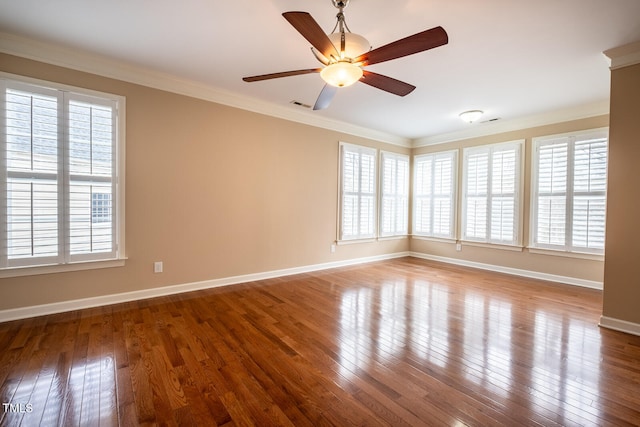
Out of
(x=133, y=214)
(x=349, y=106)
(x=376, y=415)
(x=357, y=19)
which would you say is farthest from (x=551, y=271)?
(x=133, y=214)

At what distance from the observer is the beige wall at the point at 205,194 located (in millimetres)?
3102

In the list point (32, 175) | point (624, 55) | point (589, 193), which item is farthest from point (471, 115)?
point (32, 175)

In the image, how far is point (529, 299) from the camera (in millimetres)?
3588

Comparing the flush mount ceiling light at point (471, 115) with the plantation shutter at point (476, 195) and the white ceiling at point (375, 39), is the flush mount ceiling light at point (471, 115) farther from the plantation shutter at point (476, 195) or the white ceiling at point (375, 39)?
the plantation shutter at point (476, 195)

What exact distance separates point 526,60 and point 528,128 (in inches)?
91.8

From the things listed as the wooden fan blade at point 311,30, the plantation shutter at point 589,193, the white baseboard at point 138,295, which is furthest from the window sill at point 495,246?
the wooden fan blade at point 311,30

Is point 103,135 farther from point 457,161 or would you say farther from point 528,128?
point 528,128

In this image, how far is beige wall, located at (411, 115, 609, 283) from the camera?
4133mm

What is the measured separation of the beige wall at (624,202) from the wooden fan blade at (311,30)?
2898mm

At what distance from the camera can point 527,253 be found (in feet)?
15.5

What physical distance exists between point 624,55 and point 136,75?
5029 millimetres

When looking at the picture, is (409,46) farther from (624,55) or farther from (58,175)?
(58,175)

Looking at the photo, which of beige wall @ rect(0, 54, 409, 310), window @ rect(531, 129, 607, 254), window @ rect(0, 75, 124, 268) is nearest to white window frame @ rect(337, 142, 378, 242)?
→ beige wall @ rect(0, 54, 409, 310)

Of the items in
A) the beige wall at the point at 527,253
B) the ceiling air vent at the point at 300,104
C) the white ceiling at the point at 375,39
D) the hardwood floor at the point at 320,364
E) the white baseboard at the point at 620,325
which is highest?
the ceiling air vent at the point at 300,104
